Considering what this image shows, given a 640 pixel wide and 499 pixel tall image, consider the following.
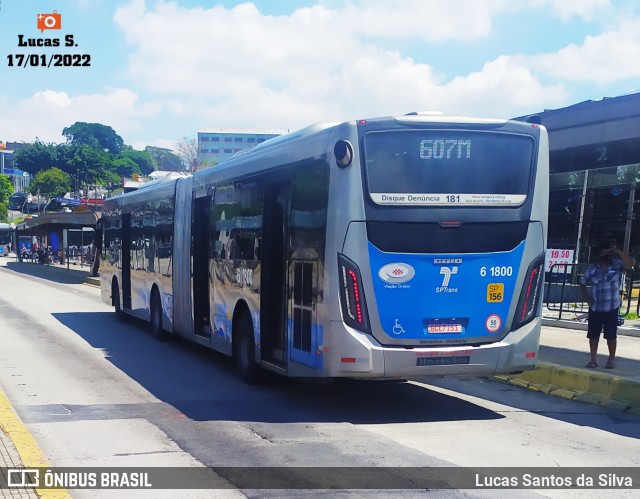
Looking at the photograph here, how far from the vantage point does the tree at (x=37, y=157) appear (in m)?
154

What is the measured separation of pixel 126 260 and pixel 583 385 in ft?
40.9

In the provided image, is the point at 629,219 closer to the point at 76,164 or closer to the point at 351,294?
the point at 351,294

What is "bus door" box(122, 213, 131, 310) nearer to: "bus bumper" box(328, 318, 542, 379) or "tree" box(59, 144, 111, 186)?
"bus bumper" box(328, 318, 542, 379)

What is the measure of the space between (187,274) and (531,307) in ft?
23.3

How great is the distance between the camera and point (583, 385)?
1134cm

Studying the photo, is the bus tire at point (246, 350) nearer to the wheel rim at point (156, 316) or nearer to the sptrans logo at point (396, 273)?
the sptrans logo at point (396, 273)

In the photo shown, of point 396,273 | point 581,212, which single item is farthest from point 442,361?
point 581,212

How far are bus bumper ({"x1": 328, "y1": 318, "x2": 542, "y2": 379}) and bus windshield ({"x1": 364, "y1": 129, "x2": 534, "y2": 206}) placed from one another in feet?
5.15

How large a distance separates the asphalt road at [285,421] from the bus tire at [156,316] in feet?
8.30

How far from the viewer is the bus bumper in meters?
9.14

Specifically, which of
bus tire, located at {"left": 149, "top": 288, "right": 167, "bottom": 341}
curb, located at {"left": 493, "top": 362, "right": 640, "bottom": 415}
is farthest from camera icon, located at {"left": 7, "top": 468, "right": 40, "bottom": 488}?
bus tire, located at {"left": 149, "top": 288, "right": 167, "bottom": 341}

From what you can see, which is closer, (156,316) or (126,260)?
(156,316)

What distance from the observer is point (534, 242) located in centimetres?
986

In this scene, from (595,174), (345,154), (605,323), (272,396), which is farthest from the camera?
(595,174)
